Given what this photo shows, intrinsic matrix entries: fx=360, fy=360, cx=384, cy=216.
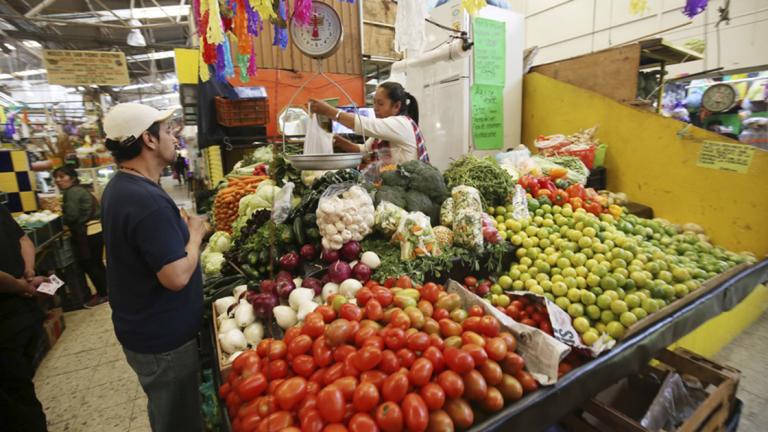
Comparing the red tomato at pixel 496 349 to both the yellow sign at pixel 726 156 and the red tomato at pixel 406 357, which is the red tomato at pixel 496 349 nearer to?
the red tomato at pixel 406 357

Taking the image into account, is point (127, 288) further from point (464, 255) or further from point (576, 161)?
point (576, 161)

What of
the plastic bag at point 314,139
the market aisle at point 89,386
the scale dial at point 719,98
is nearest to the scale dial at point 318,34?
the plastic bag at point 314,139

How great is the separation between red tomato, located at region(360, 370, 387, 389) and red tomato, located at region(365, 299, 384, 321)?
0.95 ft

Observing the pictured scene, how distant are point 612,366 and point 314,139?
2334 mm

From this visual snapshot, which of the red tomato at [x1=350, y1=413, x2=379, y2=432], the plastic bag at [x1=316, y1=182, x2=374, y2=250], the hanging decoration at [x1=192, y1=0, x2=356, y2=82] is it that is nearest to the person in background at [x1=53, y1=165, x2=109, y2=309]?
the hanging decoration at [x1=192, y1=0, x2=356, y2=82]

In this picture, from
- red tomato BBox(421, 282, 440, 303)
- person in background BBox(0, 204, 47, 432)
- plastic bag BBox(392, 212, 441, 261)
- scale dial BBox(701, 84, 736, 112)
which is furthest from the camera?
scale dial BBox(701, 84, 736, 112)

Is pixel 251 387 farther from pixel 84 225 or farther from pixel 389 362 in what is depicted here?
pixel 84 225

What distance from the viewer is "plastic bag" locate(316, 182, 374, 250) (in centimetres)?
207

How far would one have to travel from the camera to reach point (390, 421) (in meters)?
1.12

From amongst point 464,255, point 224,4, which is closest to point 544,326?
point 464,255

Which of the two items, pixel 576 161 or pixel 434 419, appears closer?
pixel 434 419

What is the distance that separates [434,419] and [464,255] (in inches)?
43.5

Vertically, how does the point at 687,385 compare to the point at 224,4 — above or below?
below

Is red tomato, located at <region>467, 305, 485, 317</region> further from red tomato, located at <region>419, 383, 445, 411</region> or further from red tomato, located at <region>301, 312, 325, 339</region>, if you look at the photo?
red tomato, located at <region>301, 312, 325, 339</region>
